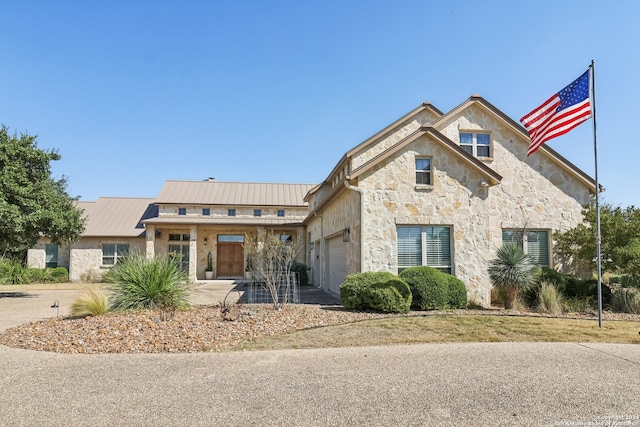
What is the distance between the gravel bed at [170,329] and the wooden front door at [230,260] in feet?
51.3


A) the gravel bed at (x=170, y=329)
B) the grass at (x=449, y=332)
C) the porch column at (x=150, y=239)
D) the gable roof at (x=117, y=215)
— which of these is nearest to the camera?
the gravel bed at (x=170, y=329)

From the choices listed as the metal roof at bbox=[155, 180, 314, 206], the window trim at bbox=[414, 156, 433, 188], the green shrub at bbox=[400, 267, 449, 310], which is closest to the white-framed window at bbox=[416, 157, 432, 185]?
the window trim at bbox=[414, 156, 433, 188]

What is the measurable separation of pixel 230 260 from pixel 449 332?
772 inches

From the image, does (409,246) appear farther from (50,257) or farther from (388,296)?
(50,257)

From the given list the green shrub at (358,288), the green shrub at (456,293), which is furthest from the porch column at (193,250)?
the green shrub at (456,293)

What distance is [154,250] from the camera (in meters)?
25.5

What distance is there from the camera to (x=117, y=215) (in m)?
28.0

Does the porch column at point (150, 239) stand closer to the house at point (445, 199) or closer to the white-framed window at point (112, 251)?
the white-framed window at point (112, 251)

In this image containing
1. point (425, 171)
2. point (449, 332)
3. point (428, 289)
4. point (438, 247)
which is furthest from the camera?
point (425, 171)

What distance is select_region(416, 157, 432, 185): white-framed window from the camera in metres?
13.4

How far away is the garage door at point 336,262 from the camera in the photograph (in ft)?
49.3

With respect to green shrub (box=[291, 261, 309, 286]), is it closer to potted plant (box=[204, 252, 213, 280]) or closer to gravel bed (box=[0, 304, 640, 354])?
potted plant (box=[204, 252, 213, 280])

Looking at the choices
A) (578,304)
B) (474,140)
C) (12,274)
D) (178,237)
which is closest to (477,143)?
(474,140)

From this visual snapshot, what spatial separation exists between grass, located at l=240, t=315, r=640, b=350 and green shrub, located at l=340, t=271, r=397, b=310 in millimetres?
1415
